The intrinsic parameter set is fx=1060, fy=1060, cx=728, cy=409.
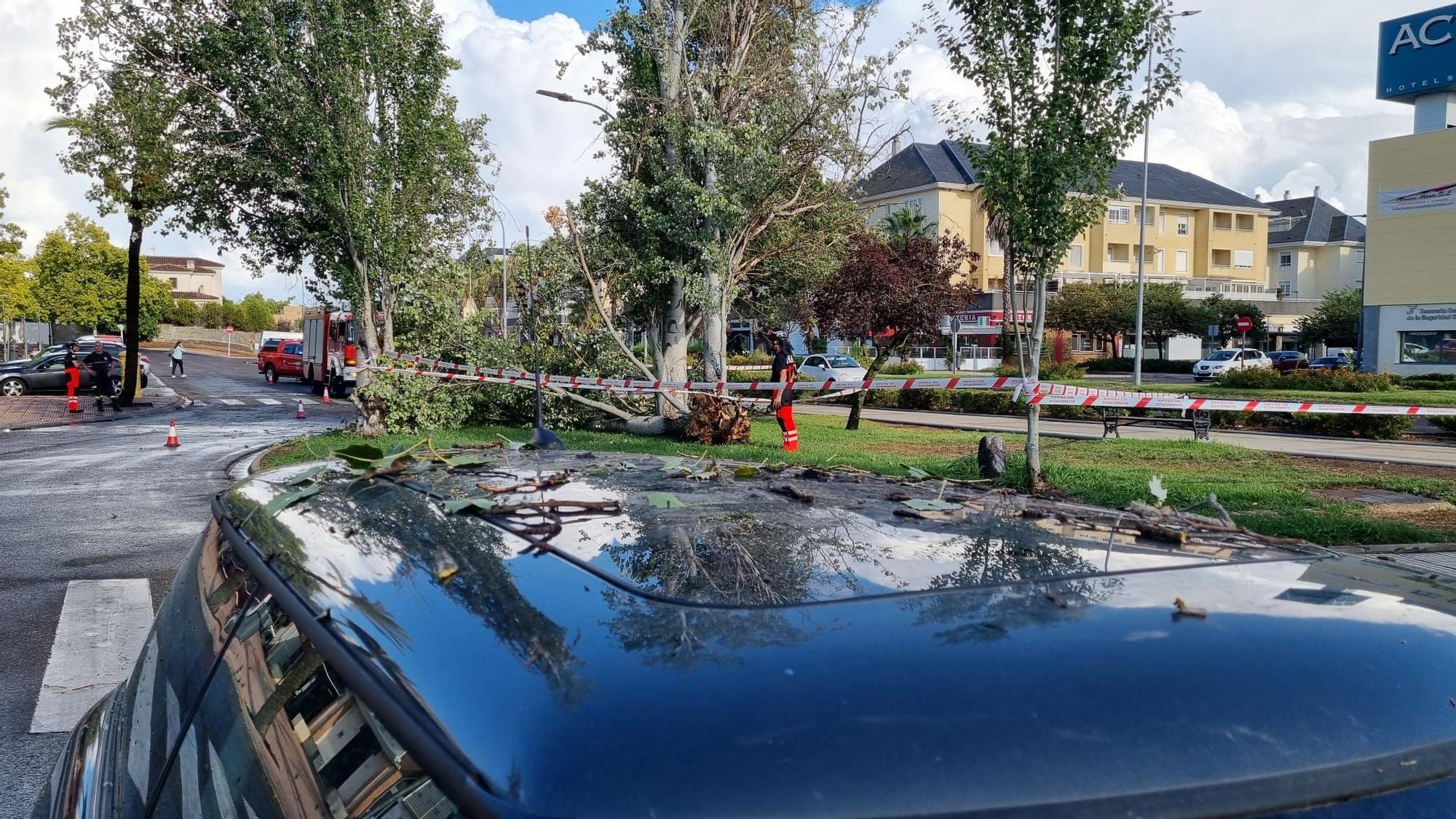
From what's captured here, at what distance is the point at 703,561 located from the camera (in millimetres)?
1704

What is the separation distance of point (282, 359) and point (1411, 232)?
46.5m

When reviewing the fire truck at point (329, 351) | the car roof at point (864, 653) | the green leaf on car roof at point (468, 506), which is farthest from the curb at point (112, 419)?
the car roof at point (864, 653)

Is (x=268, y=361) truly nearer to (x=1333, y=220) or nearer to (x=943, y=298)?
(x=943, y=298)

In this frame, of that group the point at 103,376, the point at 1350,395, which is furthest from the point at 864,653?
the point at 103,376

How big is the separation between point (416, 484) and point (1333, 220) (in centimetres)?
10115

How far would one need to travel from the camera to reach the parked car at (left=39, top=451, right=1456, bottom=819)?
1063 millimetres

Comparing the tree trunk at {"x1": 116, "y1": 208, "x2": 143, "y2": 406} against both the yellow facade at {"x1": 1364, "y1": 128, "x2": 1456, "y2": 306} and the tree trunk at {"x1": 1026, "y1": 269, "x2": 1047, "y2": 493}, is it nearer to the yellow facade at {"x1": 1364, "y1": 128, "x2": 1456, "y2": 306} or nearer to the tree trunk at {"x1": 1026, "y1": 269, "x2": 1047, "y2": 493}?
the tree trunk at {"x1": 1026, "y1": 269, "x2": 1047, "y2": 493}

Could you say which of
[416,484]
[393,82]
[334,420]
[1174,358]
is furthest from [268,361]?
[1174,358]

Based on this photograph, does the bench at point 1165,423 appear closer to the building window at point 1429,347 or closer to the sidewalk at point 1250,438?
the sidewalk at point 1250,438

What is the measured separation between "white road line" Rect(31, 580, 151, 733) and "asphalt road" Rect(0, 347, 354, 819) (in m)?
0.07

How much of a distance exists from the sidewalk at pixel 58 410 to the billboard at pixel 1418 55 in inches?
1784

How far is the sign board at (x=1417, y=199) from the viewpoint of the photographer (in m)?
41.2

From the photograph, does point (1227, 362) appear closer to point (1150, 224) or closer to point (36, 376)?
point (1150, 224)

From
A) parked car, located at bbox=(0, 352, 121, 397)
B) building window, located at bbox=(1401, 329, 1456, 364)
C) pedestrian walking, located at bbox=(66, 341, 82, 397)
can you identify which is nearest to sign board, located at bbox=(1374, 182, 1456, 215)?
building window, located at bbox=(1401, 329, 1456, 364)
